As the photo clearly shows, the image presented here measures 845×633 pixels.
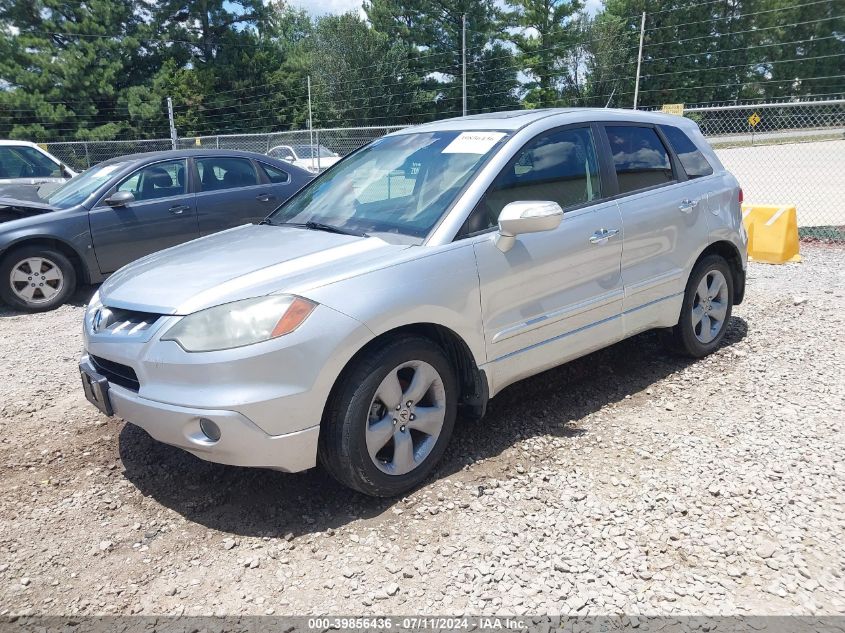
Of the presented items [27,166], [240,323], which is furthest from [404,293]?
[27,166]

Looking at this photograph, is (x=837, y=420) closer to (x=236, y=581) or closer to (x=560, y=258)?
(x=560, y=258)

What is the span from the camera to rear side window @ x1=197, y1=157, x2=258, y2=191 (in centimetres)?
779

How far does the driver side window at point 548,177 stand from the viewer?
351cm

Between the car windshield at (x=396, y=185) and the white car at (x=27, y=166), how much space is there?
26.1 ft

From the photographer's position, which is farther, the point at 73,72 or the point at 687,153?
the point at 73,72

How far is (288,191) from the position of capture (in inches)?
325

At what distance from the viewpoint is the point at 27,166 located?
426 inches

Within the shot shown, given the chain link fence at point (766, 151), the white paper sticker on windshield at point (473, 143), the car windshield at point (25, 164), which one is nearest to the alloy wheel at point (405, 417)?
the white paper sticker on windshield at point (473, 143)

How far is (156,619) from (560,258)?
2.58 meters

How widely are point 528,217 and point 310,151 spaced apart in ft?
52.2

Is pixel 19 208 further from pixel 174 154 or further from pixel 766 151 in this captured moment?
pixel 766 151

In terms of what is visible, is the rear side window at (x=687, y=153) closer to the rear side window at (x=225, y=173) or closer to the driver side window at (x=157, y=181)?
the rear side window at (x=225, y=173)

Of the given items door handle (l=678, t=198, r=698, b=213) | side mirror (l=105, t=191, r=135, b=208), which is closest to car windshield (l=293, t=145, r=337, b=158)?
side mirror (l=105, t=191, r=135, b=208)

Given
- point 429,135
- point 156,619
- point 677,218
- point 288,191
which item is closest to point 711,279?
point 677,218
